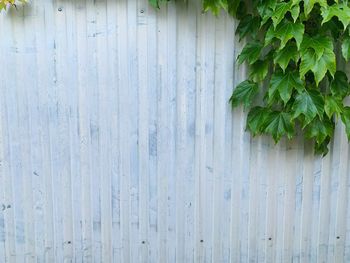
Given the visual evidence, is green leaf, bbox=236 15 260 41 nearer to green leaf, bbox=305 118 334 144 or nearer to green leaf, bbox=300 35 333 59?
green leaf, bbox=300 35 333 59

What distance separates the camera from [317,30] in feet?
7.06

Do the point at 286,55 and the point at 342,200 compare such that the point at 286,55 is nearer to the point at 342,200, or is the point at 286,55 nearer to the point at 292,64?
the point at 292,64

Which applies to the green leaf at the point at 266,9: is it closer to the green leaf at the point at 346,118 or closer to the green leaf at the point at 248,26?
the green leaf at the point at 248,26

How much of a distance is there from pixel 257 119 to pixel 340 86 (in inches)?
17.0

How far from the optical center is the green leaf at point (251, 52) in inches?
85.6

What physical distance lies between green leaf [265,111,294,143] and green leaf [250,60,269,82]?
0.19m

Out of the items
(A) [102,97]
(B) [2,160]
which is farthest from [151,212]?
(B) [2,160]

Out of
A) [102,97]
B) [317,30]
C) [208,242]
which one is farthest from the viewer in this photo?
[208,242]

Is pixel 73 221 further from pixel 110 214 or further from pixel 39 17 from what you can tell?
pixel 39 17

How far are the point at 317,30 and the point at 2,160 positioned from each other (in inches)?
67.7

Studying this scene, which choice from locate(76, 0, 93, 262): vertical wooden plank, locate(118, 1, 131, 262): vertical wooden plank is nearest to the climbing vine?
locate(118, 1, 131, 262): vertical wooden plank

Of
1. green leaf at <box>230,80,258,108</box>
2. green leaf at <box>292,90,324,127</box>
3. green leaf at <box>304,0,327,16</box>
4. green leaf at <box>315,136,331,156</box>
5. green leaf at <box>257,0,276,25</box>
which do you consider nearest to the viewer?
green leaf at <box>304,0,327,16</box>

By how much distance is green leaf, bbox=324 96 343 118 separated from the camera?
2158 millimetres

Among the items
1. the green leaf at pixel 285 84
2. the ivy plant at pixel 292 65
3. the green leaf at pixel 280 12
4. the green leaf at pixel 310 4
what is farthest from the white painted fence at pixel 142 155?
the green leaf at pixel 310 4
